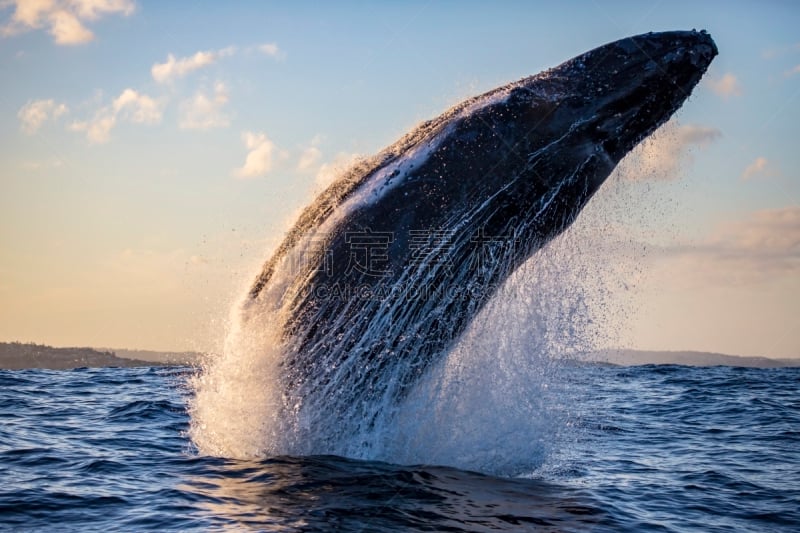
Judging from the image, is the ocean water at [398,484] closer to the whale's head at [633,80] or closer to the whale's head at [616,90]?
the whale's head at [616,90]

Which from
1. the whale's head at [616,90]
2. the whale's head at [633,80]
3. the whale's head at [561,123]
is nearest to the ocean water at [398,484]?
the whale's head at [561,123]

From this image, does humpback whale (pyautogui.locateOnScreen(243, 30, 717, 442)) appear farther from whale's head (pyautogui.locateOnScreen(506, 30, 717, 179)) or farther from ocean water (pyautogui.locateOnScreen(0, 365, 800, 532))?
ocean water (pyautogui.locateOnScreen(0, 365, 800, 532))

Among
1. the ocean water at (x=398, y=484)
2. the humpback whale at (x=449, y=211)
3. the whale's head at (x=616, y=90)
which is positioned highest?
the whale's head at (x=616, y=90)

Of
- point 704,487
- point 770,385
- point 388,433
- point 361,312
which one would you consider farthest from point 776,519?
point 770,385

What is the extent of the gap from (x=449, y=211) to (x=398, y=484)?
299cm

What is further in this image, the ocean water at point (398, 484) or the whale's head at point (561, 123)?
the whale's head at point (561, 123)

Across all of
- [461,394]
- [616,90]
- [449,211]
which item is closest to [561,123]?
[616,90]

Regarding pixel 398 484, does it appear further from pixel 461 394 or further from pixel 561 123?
pixel 561 123

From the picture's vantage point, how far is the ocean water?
6820 mm

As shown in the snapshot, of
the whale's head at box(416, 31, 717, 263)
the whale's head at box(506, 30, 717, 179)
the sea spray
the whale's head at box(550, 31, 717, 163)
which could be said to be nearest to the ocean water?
the sea spray

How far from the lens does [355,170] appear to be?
774 cm

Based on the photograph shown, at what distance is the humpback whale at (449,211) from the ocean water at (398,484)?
1289 mm

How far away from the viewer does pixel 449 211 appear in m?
7.18

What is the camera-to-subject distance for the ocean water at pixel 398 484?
22.4 feet
